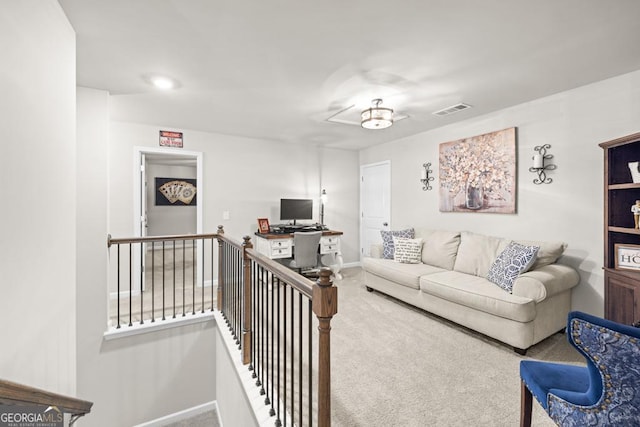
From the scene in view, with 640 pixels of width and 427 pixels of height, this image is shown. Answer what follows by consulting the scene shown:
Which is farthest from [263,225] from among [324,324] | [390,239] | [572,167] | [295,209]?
[572,167]

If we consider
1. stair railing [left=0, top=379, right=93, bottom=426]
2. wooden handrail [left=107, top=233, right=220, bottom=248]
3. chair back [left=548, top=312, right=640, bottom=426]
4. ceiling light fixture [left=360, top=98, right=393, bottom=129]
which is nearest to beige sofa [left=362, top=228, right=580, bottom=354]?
chair back [left=548, top=312, right=640, bottom=426]

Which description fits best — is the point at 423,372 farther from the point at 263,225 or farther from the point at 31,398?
the point at 263,225

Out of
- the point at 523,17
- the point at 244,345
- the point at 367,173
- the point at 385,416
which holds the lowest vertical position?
the point at 385,416

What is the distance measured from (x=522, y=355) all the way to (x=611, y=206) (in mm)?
1504

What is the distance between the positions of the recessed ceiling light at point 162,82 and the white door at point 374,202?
12.0 feet

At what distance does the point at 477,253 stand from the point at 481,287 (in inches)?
28.0

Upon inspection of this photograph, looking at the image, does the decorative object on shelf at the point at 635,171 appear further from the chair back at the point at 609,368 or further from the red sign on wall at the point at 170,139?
the red sign on wall at the point at 170,139

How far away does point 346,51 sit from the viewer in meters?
2.15

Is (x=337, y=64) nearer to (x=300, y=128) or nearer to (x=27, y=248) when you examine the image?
(x=300, y=128)

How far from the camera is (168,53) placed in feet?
7.14

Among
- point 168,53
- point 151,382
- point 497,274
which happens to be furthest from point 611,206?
point 151,382

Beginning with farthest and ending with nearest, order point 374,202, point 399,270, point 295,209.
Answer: point 374,202, point 295,209, point 399,270

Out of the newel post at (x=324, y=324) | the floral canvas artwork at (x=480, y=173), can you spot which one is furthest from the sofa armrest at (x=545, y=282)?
the newel post at (x=324, y=324)

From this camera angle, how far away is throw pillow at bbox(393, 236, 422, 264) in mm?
3961
